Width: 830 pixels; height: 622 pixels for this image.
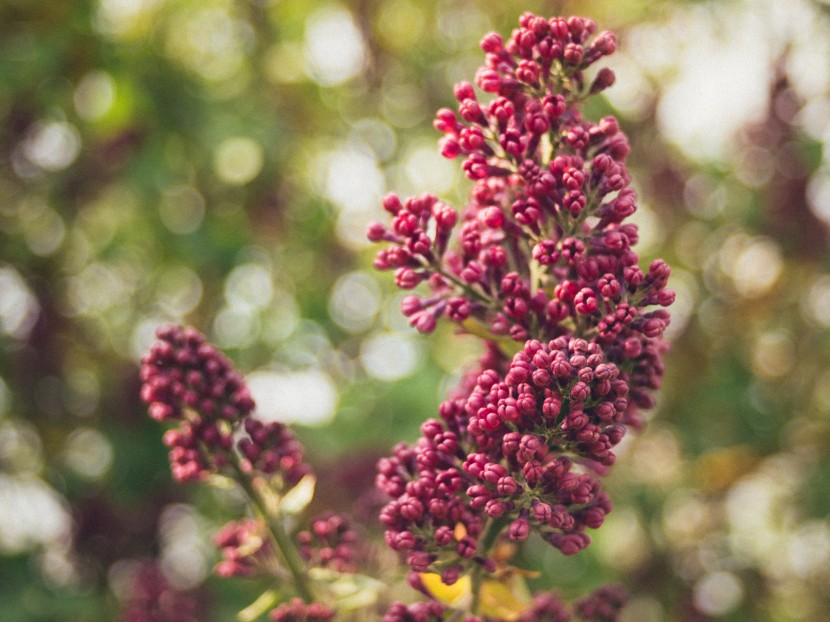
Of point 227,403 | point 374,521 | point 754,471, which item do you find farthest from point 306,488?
point 754,471

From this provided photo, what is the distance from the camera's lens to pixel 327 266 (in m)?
5.01

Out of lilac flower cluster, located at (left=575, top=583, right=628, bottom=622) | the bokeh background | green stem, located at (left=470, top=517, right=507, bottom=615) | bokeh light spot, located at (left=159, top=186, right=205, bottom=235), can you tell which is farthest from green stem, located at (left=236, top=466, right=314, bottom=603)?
bokeh light spot, located at (left=159, top=186, right=205, bottom=235)

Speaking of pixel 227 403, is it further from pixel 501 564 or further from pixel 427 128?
pixel 427 128

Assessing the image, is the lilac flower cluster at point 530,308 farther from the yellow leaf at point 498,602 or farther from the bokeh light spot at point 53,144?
the bokeh light spot at point 53,144

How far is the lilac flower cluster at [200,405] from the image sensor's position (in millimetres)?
1800

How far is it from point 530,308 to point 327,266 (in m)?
3.49

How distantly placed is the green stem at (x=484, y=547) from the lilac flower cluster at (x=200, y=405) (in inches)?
21.0

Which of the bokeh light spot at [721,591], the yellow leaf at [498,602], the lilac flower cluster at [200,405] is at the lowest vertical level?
the yellow leaf at [498,602]

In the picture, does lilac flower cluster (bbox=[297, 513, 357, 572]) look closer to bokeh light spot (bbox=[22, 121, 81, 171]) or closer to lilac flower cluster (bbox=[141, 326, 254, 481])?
lilac flower cluster (bbox=[141, 326, 254, 481])

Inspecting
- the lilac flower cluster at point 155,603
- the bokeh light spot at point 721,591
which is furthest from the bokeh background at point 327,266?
the lilac flower cluster at point 155,603

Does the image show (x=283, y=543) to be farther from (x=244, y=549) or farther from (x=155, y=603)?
(x=155, y=603)

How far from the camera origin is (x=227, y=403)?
1842mm

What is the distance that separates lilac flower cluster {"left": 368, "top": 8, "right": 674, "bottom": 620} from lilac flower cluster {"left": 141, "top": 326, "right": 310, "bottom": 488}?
15.1 inches

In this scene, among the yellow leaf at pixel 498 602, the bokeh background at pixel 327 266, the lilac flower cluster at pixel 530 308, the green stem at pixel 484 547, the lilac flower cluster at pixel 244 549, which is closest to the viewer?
the lilac flower cluster at pixel 530 308
